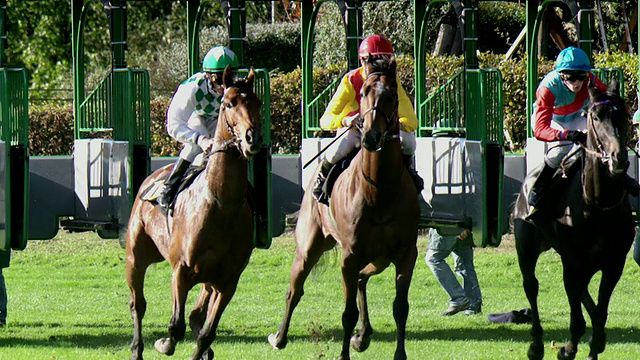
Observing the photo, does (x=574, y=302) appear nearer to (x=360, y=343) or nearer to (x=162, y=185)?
(x=360, y=343)

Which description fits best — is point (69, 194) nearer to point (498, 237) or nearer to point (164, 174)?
point (164, 174)

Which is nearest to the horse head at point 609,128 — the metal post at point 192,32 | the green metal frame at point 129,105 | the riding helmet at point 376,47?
the riding helmet at point 376,47

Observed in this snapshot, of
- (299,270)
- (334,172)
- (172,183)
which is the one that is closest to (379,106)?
(334,172)

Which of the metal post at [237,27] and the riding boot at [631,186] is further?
the metal post at [237,27]

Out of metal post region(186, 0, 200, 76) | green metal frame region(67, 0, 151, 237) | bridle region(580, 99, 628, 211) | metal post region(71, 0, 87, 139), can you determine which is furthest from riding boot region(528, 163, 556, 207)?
metal post region(71, 0, 87, 139)

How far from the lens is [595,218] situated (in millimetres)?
7277

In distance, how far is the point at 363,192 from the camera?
23.7 feet

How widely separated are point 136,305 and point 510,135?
6.75 m

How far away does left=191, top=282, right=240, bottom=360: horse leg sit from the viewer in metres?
7.15

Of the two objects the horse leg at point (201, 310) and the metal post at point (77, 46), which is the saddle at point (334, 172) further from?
the metal post at point (77, 46)

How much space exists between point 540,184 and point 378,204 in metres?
1.18

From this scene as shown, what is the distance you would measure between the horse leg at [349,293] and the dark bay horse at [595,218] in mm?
1185

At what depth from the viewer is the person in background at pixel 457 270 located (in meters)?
9.94

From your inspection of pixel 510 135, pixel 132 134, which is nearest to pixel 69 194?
pixel 132 134
